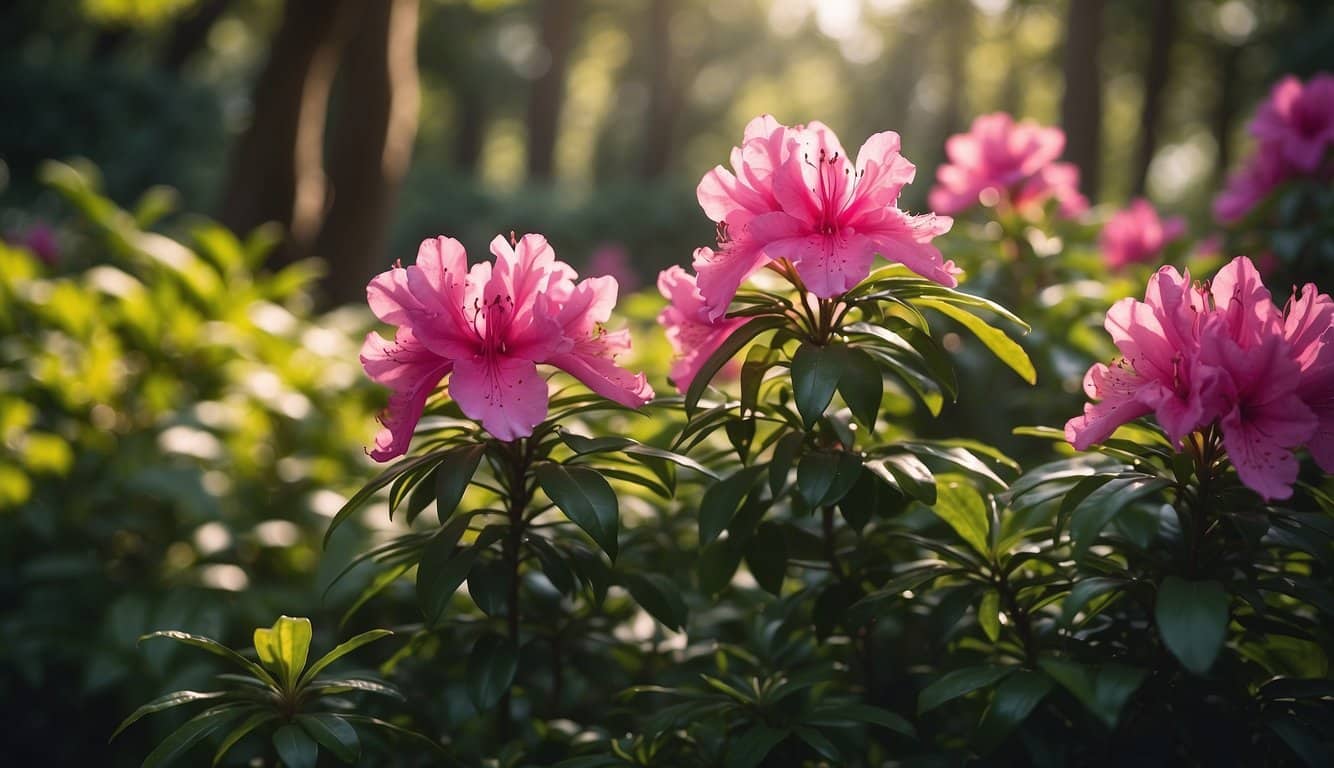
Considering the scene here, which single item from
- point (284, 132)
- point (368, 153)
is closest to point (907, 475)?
point (284, 132)

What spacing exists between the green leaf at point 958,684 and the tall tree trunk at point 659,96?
21542 mm

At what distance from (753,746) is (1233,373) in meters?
0.78

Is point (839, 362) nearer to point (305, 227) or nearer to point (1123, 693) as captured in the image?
point (1123, 693)

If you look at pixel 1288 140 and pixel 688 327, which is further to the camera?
pixel 1288 140

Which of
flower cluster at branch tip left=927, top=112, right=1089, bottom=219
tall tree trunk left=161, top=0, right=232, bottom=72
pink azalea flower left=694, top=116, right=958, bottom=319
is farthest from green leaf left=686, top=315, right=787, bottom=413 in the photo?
tall tree trunk left=161, top=0, right=232, bottom=72

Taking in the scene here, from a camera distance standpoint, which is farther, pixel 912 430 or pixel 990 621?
pixel 912 430

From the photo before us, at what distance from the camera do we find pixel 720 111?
1375 inches

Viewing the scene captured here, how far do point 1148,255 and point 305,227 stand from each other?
12.6 feet

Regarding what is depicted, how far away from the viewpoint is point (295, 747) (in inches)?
53.5

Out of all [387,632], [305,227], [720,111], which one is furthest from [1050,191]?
[720,111]

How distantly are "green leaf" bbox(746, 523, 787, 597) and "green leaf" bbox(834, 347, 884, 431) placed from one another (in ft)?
1.09

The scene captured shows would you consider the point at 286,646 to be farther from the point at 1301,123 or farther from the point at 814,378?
the point at 1301,123

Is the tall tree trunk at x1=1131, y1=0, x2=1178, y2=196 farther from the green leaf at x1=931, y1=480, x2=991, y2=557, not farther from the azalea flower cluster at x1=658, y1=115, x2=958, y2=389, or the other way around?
the azalea flower cluster at x1=658, y1=115, x2=958, y2=389

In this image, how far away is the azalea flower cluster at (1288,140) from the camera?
9.95 ft
